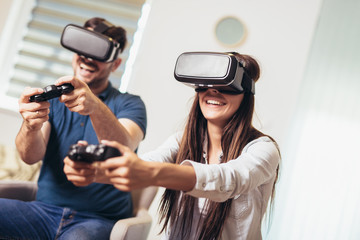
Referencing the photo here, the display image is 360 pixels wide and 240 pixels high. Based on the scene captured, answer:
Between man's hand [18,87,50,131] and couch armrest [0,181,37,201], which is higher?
man's hand [18,87,50,131]

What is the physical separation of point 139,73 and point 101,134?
5.33 ft

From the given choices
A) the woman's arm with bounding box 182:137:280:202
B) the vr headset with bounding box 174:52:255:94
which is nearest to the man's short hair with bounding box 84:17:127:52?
the vr headset with bounding box 174:52:255:94

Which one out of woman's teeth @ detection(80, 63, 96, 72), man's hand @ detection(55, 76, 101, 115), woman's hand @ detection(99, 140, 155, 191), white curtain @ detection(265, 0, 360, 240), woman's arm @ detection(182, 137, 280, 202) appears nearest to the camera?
woman's hand @ detection(99, 140, 155, 191)

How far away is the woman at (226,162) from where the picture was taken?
92 cm

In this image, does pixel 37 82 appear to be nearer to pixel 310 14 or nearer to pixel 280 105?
pixel 280 105

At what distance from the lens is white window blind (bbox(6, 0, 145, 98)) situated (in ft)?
9.86

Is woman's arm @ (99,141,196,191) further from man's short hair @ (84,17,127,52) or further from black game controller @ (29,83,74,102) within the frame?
man's short hair @ (84,17,127,52)

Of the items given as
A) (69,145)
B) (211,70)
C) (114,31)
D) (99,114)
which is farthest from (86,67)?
(211,70)

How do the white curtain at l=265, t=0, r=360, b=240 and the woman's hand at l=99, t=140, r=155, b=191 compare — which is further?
the white curtain at l=265, t=0, r=360, b=240

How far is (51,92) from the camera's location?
0.96 m

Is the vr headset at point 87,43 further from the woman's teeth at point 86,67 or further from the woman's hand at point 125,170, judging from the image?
the woman's hand at point 125,170

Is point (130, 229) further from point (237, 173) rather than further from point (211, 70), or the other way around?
point (211, 70)

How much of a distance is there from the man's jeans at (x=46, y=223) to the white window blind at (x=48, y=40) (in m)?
1.87

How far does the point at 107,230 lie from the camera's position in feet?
4.41
